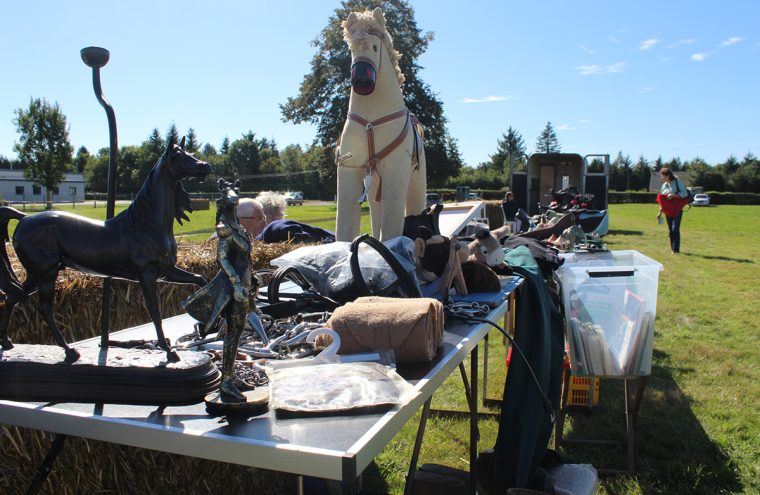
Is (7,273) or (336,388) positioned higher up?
(7,273)

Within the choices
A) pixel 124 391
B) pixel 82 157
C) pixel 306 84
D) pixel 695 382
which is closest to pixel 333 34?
pixel 306 84

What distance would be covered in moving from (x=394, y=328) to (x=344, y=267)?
891mm

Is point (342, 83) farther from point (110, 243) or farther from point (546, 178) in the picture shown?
point (110, 243)

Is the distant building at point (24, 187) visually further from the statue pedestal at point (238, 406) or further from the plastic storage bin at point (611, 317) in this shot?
the statue pedestal at point (238, 406)

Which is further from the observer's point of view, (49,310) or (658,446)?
(658,446)

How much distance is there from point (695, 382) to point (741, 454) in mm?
1400

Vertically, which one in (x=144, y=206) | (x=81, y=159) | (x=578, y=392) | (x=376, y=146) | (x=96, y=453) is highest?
(x=81, y=159)

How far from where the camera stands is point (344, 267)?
7.94ft

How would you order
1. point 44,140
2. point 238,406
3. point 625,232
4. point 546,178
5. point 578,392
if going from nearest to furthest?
point 238,406 < point 578,392 < point 546,178 < point 625,232 < point 44,140

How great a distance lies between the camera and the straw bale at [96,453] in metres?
2.34

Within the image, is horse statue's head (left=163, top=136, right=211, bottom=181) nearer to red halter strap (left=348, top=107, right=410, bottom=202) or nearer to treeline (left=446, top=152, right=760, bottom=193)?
red halter strap (left=348, top=107, right=410, bottom=202)

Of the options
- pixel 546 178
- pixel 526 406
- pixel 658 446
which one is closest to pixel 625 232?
pixel 546 178

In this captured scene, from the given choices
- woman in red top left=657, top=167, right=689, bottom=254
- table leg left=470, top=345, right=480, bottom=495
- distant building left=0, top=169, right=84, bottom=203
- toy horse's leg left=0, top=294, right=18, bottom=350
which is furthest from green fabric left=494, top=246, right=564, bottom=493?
distant building left=0, top=169, right=84, bottom=203

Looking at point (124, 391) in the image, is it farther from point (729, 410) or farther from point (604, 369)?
point (729, 410)
